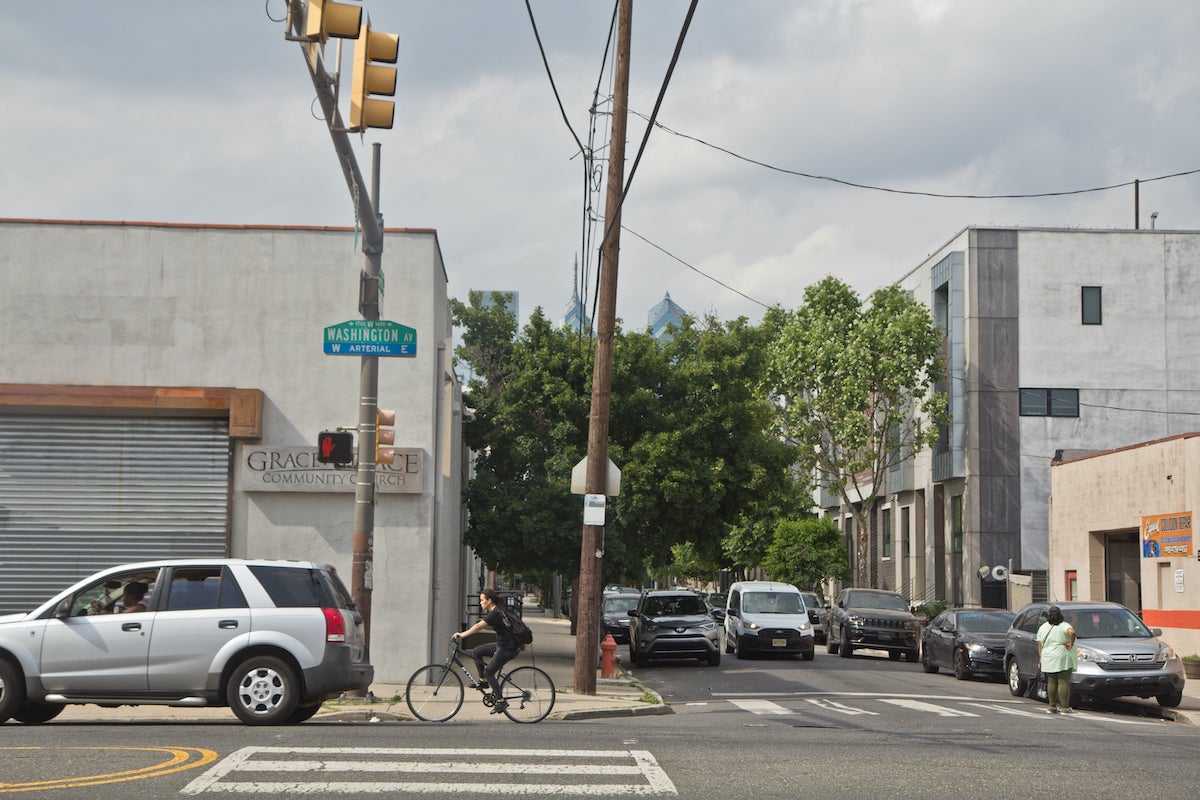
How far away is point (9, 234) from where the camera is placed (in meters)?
20.3

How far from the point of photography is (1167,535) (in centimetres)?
2998

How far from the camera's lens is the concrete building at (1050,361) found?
1897 inches

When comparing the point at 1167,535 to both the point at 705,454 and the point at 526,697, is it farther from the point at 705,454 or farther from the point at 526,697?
the point at 526,697

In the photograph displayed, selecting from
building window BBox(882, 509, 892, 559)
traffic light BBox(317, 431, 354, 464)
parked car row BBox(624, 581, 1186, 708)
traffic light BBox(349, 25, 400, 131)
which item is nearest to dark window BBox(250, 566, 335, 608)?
traffic light BBox(317, 431, 354, 464)

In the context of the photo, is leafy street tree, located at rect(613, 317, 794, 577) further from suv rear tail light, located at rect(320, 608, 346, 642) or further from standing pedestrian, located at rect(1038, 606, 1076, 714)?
suv rear tail light, located at rect(320, 608, 346, 642)

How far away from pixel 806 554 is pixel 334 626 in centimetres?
4477

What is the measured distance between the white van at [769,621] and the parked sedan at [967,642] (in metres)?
3.14

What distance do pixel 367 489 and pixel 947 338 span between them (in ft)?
121

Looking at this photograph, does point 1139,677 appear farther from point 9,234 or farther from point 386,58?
point 9,234

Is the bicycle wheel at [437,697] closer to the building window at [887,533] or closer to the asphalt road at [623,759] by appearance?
the asphalt road at [623,759]

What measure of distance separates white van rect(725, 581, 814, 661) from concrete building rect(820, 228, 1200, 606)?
706 inches

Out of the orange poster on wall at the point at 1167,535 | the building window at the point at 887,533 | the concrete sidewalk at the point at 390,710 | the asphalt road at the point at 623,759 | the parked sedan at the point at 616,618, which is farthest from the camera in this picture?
the building window at the point at 887,533

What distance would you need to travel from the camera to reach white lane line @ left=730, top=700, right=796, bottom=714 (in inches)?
690

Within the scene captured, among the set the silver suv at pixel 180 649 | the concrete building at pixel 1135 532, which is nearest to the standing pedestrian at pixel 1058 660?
the silver suv at pixel 180 649
